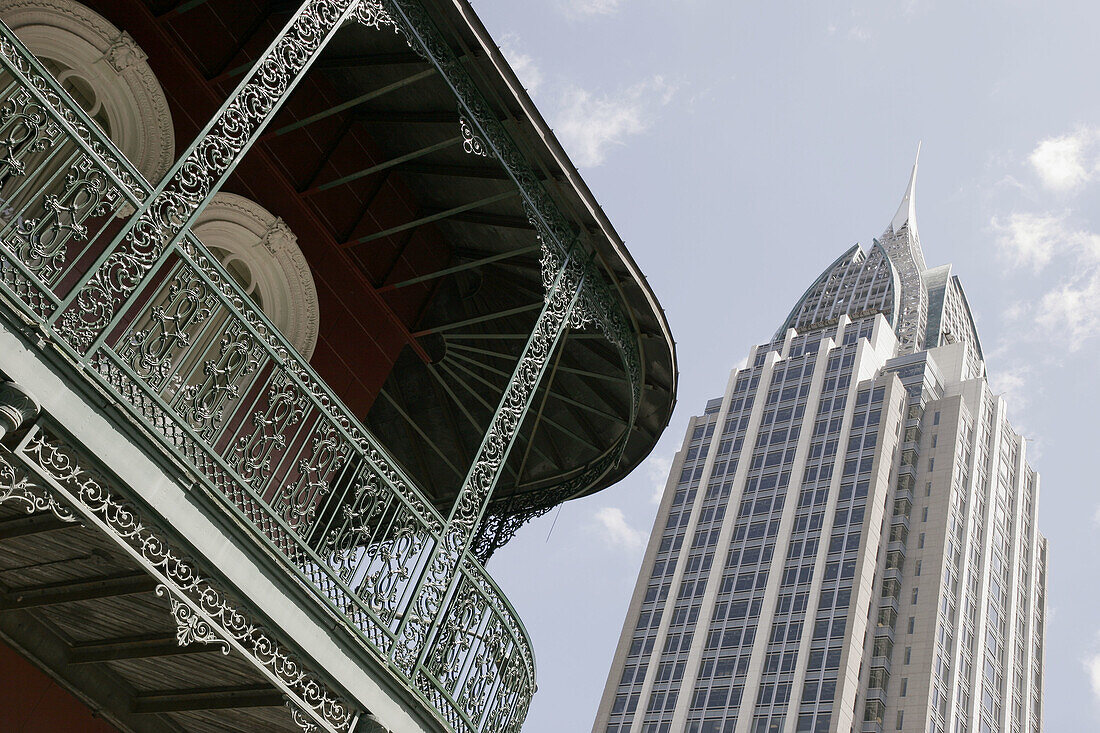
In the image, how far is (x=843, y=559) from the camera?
75.8 m

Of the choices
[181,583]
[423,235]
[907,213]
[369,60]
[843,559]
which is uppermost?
[907,213]

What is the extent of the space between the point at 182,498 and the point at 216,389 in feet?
2.42

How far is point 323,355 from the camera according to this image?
403 inches

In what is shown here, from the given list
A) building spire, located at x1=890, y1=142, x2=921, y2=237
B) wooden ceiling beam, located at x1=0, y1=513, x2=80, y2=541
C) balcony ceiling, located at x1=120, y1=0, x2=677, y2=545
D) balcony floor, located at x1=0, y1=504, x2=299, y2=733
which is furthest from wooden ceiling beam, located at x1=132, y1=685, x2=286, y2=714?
building spire, located at x1=890, y1=142, x2=921, y2=237

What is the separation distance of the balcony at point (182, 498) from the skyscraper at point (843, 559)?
65621 millimetres

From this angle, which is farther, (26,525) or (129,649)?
(129,649)

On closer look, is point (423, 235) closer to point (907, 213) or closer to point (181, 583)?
point (181, 583)

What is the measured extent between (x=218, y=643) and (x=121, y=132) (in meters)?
4.43

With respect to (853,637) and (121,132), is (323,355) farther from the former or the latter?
(853,637)

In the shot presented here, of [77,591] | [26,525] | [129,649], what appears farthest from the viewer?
[129,649]

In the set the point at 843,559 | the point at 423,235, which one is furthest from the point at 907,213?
the point at 423,235

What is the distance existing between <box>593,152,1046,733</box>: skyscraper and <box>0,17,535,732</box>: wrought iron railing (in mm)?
65455

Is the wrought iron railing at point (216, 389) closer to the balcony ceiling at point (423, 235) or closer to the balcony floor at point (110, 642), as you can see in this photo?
the balcony floor at point (110, 642)

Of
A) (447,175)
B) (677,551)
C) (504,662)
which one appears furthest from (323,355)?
(677,551)
